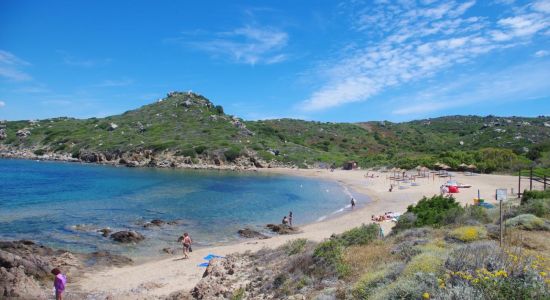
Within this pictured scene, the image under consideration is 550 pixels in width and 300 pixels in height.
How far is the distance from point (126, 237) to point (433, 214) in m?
17.8

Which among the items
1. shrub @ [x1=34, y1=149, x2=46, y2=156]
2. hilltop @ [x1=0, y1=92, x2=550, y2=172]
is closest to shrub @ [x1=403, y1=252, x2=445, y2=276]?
hilltop @ [x1=0, y1=92, x2=550, y2=172]

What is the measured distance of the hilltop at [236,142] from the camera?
284 feet

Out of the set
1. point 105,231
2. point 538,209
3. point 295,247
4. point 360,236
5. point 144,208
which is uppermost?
point 538,209

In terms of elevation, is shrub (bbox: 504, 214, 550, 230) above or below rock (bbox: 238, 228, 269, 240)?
above

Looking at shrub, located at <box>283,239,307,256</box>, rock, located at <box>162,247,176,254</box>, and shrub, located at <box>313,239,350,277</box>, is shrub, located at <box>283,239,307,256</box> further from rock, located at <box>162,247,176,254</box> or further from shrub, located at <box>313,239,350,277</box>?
rock, located at <box>162,247,176,254</box>

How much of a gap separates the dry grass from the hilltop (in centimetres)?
5753

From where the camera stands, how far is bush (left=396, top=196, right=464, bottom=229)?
628 inches

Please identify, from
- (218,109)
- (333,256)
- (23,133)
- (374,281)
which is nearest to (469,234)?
(333,256)

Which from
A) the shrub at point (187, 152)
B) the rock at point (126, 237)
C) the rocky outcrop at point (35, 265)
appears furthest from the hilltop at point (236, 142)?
the rocky outcrop at point (35, 265)

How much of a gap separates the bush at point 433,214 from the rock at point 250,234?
10.3 m

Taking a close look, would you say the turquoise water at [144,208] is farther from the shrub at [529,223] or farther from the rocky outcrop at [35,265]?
the shrub at [529,223]

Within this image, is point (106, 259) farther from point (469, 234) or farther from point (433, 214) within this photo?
point (469, 234)

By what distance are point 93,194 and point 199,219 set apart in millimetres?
17674

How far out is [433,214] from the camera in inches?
677
